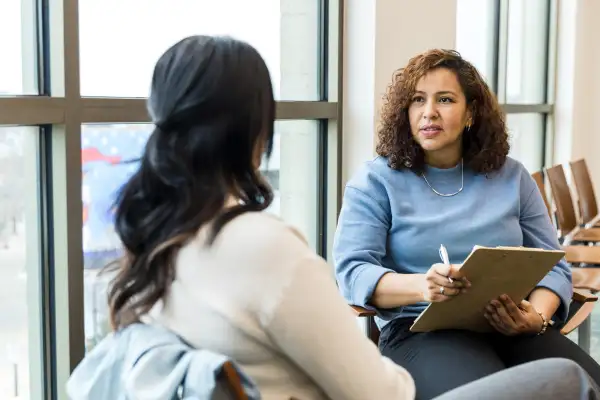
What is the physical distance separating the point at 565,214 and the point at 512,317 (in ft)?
7.18

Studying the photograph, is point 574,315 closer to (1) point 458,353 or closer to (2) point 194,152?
(1) point 458,353

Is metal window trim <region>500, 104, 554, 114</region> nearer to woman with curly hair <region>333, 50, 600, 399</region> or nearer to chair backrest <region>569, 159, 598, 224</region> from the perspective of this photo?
chair backrest <region>569, 159, 598, 224</region>

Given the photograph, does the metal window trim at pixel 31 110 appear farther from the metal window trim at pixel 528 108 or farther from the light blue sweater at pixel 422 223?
the metal window trim at pixel 528 108

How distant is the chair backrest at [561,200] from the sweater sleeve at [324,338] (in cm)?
292

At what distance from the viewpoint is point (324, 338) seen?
1.19 meters

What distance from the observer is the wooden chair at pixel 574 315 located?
2.21 meters

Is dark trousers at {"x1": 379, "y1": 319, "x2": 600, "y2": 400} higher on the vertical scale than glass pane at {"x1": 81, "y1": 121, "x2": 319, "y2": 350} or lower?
lower

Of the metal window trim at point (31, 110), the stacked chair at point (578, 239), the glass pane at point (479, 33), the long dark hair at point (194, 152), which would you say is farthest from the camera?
the glass pane at point (479, 33)

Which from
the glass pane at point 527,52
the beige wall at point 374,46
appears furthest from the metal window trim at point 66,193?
the glass pane at point 527,52

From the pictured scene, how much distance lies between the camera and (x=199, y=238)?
47.1 inches

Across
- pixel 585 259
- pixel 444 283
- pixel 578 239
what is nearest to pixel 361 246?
pixel 444 283

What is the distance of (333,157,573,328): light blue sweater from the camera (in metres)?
2.12

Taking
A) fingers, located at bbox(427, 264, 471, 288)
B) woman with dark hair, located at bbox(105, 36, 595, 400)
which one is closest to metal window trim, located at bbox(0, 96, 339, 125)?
woman with dark hair, located at bbox(105, 36, 595, 400)

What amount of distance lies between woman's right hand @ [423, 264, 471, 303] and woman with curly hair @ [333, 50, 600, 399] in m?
0.09
